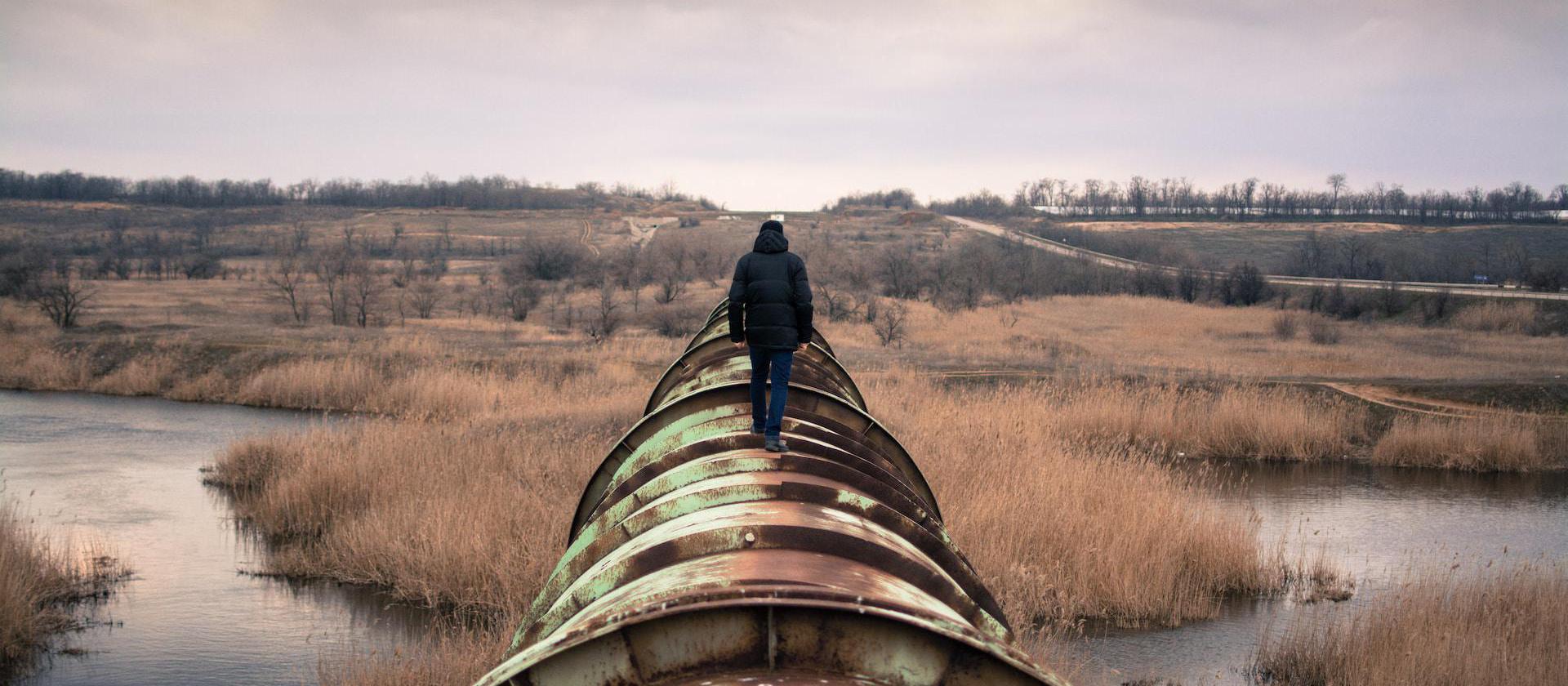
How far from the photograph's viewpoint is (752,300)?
5461mm

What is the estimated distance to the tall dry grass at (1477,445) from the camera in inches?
660

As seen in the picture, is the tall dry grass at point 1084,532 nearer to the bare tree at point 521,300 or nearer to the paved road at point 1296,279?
the bare tree at point 521,300

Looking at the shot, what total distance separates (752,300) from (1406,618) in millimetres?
6851

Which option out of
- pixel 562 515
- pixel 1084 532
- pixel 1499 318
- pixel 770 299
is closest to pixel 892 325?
pixel 1499 318

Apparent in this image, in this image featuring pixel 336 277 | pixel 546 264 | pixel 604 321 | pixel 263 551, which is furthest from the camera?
pixel 546 264

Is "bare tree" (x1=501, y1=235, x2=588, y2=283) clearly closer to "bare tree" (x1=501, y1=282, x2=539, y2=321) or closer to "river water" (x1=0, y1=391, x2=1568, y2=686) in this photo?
"bare tree" (x1=501, y1=282, x2=539, y2=321)

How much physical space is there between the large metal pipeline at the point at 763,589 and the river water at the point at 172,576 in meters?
7.09

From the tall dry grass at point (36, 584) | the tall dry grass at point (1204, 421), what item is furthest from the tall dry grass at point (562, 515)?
the tall dry grass at point (36, 584)

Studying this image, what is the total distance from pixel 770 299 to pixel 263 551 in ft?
32.1

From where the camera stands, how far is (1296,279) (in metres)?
46.4

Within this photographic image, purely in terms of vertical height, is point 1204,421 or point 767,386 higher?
point 767,386

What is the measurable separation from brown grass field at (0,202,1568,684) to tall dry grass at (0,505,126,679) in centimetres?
186

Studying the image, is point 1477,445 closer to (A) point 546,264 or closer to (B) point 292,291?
(B) point 292,291

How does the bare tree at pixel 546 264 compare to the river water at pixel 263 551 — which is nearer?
the river water at pixel 263 551
